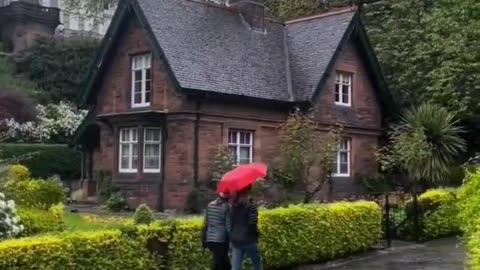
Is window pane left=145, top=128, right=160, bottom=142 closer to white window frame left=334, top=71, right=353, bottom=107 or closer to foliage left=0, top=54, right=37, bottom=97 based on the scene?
white window frame left=334, top=71, right=353, bottom=107

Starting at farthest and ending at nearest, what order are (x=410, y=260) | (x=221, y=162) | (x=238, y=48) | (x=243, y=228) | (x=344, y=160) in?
(x=344, y=160) < (x=238, y=48) < (x=221, y=162) < (x=410, y=260) < (x=243, y=228)

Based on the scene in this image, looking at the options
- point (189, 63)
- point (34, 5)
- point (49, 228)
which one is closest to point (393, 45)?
point (189, 63)

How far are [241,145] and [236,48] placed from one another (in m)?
4.17

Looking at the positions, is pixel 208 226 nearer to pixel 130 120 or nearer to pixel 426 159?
pixel 130 120

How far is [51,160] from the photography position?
36031mm

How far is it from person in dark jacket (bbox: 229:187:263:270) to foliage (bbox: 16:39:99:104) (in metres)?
34.6

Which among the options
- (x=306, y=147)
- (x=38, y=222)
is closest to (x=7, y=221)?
(x=38, y=222)

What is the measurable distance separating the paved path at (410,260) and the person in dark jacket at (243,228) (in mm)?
4042

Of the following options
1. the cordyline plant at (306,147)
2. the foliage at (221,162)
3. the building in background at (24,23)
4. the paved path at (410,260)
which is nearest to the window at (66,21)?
the building in background at (24,23)

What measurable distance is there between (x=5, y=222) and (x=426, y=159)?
18533 mm

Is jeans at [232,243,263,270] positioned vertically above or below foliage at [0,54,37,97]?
below

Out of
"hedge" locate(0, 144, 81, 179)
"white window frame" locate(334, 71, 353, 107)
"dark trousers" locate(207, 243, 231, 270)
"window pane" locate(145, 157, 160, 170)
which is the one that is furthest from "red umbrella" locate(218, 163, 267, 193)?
"hedge" locate(0, 144, 81, 179)

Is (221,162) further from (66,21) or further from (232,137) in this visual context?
(66,21)

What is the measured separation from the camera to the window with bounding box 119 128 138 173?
26.0 meters
